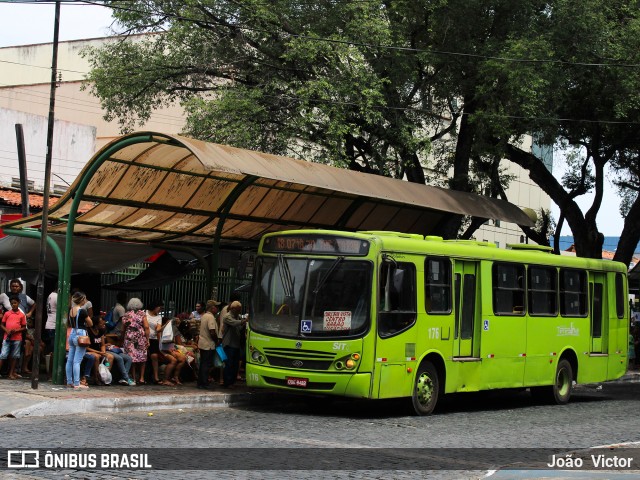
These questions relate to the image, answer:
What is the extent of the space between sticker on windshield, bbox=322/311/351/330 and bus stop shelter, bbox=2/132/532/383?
229 cm

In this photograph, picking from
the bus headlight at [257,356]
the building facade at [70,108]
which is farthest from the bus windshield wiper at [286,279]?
the building facade at [70,108]

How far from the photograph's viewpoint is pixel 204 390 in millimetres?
17891

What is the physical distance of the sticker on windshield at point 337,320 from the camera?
16.0m

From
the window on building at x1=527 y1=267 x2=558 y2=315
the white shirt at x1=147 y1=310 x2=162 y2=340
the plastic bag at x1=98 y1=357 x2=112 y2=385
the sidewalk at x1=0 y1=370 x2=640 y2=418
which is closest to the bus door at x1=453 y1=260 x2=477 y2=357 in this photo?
the window on building at x1=527 y1=267 x2=558 y2=315

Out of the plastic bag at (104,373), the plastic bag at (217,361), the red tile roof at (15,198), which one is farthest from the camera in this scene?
the red tile roof at (15,198)

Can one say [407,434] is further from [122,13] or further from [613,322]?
[122,13]

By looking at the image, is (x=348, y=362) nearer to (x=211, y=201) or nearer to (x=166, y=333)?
(x=166, y=333)

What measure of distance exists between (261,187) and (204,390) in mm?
4199

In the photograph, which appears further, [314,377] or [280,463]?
[314,377]

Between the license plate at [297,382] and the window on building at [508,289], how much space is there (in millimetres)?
4299

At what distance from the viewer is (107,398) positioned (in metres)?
15.2

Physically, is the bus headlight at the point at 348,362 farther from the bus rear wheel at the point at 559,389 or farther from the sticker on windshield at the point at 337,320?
the bus rear wheel at the point at 559,389

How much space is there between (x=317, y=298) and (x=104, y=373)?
3983mm

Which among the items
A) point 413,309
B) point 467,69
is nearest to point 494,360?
point 413,309
